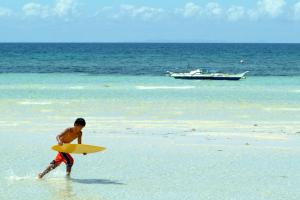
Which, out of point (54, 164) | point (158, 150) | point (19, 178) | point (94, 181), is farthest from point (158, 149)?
point (19, 178)

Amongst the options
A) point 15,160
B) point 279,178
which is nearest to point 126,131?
point 15,160

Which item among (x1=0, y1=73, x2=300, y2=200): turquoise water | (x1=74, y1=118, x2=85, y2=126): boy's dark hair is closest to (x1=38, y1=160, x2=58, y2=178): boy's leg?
(x1=0, y1=73, x2=300, y2=200): turquoise water

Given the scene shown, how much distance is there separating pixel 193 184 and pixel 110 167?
274 centimetres

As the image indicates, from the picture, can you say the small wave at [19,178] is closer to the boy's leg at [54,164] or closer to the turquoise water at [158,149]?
the turquoise water at [158,149]

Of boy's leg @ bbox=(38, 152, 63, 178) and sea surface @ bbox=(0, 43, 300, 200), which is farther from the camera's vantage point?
boy's leg @ bbox=(38, 152, 63, 178)

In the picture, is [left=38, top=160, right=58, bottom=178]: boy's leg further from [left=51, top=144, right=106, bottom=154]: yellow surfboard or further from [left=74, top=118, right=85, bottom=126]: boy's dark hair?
[left=74, top=118, right=85, bottom=126]: boy's dark hair

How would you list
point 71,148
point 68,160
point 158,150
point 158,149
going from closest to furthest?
point 71,148 < point 68,160 < point 158,150 < point 158,149

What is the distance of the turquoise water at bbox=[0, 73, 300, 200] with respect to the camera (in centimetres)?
1424

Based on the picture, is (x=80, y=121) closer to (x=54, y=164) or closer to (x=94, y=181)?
(x=54, y=164)

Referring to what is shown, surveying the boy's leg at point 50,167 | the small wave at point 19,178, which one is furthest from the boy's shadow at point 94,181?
the small wave at point 19,178

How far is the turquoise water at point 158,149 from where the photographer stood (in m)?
14.2

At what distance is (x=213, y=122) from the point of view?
2675cm

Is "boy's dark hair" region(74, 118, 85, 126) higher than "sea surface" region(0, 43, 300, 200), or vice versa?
"boy's dark hair" region(74, 118, 85, 126)

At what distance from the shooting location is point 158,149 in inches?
757
